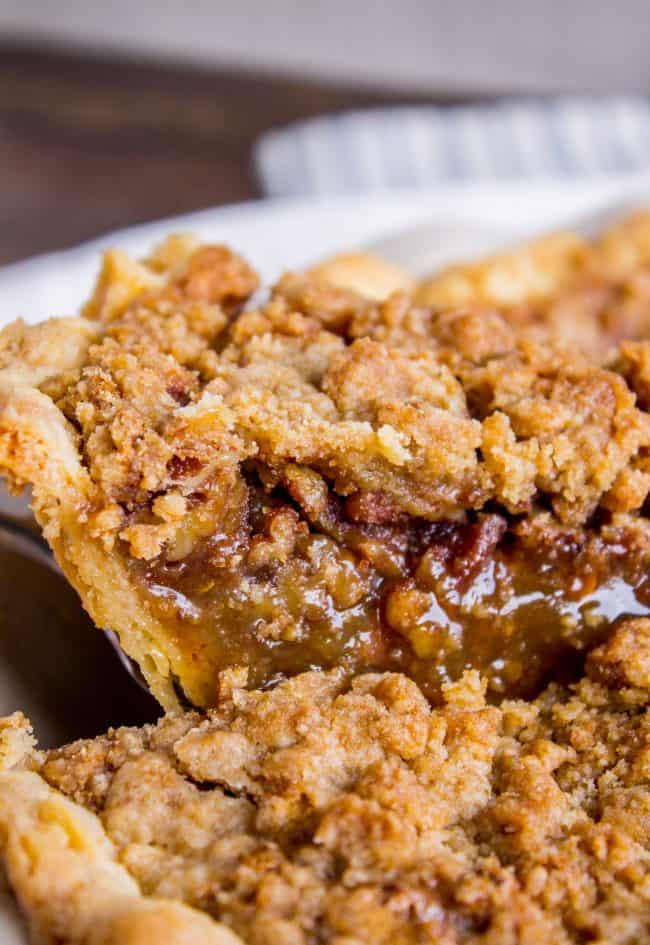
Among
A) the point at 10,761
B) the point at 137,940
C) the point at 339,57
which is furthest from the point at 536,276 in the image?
the point at 339,57

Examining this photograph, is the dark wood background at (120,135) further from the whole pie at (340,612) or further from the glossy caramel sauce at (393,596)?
the glossy caramel sauce at (393,596)

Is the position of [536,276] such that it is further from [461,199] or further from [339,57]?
[339,57]

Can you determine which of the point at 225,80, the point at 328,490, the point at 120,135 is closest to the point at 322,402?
the point at 328,490

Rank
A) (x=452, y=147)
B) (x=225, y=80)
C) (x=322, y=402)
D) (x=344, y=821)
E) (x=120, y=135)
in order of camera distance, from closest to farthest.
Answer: (x=344, y=821) → (x=322, y=402) → (x=452, y=147) → (x=120, y=135) → (x=225, y=80)

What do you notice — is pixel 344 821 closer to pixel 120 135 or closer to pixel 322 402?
pixel 322 402

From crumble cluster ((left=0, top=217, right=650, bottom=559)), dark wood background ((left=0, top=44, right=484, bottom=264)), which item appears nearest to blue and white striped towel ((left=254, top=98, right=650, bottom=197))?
dark wood background ((left=0, top=44, right=484, bottom=264))

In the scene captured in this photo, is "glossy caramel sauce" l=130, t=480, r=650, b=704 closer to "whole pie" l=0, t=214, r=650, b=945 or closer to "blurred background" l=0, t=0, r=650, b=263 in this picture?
"whole pie" l=0, t=214, r=650, b=945
